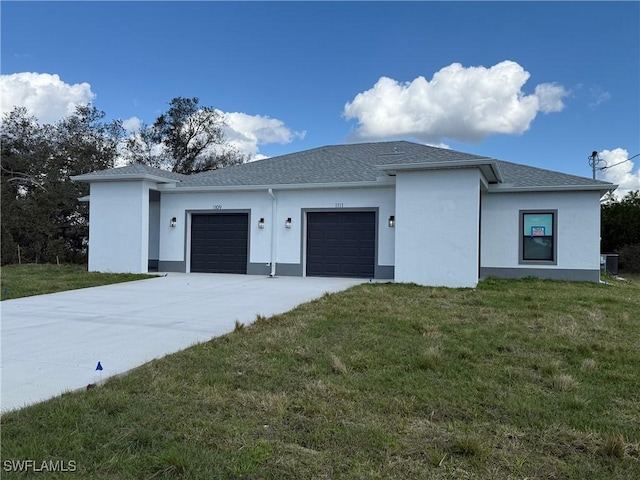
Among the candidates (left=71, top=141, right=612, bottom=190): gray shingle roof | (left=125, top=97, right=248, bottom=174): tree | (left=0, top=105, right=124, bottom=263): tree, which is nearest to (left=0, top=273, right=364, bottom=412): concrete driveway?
(left=71, top=141, right=612, bottom=190): gray shingle roof

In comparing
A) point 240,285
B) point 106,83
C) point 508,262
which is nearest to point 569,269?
point 508,262

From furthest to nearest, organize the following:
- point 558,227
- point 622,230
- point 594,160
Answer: point 594,160, point 622,230, point 558,227

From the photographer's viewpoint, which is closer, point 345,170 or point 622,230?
point 345,170

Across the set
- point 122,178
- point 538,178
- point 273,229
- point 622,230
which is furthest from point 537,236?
point 122,178

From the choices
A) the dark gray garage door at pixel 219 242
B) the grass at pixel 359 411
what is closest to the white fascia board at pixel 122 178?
the dark gray garage door at pixel 219 242

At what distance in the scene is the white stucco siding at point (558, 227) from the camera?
12.8 meters

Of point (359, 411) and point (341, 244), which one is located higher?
point (341, 244)

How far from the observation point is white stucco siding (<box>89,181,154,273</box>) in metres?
13.7

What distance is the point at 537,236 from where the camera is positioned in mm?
13344

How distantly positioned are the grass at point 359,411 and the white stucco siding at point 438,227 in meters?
5.29

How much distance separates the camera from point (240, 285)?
445 inches

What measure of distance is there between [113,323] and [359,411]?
15.4 feet

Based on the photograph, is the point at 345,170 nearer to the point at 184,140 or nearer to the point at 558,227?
the point at 558,227

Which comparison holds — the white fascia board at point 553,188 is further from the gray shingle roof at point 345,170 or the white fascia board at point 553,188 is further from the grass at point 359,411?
the grass at point 359,411
